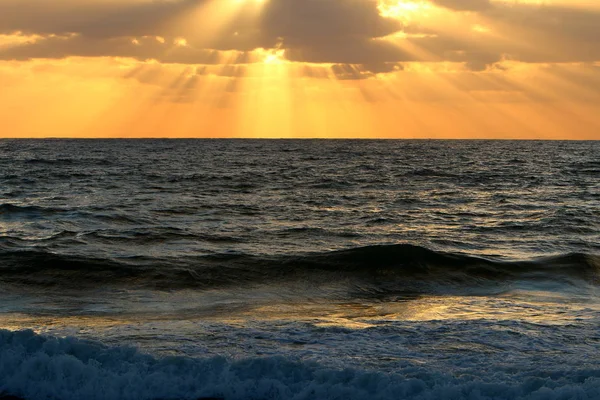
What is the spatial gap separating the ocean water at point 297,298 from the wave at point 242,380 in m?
0.02

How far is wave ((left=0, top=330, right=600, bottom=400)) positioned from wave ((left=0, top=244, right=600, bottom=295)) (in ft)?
20.9

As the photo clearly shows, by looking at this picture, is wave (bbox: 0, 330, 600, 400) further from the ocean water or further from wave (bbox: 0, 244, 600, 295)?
wave (bbox: 0, 244, 600, 295)

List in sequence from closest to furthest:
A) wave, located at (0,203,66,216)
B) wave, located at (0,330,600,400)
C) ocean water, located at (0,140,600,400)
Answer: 1. wave, located at (0,330,600,400)
2. ocean water, located at (0,140,600,400)
3. wave, located at (0,203,66,216)

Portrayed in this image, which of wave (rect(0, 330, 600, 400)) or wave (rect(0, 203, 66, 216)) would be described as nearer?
wave (rect(0, 330, 600, 400))

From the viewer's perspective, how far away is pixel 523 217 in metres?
28.1

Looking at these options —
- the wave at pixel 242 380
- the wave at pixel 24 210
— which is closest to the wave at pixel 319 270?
the wave at pixel 242 380

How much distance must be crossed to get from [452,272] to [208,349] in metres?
9.22

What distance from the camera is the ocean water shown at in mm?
8797

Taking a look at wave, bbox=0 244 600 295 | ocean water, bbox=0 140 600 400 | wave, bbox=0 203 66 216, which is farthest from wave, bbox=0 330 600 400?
wave, bbox=0 203 66 216

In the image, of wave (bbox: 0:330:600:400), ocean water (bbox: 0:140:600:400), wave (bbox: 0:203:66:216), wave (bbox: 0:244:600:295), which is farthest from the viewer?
wave (bbox: 0:203:66:216)

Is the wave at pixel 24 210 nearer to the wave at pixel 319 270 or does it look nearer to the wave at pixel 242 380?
the wave at pixel 319 270

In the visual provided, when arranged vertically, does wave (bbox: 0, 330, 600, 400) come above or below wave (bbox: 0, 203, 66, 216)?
below

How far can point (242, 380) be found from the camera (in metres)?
8.78

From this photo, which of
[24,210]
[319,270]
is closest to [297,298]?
[319,270]
